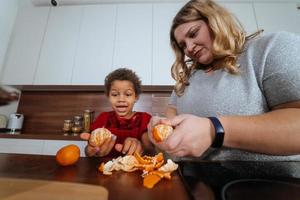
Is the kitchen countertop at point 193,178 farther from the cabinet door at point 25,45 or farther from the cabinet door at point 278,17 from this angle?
the cabinet door at point 278,17

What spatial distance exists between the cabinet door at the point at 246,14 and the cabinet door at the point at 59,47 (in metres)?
1.38

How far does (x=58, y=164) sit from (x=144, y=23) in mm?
1445

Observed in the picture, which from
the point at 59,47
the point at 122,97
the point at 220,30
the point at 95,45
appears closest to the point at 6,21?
the point at 59,47

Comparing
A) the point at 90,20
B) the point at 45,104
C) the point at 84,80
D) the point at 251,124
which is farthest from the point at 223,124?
the point at 45,104

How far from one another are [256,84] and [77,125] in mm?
1470

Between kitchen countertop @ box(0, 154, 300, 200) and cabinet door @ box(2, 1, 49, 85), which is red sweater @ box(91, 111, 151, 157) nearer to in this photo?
kitchen countertop @ box(0, 154, 300, 200)

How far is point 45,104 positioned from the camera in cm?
182

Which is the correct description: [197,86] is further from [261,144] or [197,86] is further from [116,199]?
[116,199]

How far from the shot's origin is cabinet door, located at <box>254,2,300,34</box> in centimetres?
159

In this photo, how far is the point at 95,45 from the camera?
161 cm

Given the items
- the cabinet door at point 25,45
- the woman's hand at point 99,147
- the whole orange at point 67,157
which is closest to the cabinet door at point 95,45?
the cabinet door at point 25,45

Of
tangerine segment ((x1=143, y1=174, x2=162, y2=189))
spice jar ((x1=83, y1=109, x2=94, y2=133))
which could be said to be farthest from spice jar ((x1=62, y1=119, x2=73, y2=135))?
tangerine segment ((x1=143, y1=174, x2=162, y2=189))

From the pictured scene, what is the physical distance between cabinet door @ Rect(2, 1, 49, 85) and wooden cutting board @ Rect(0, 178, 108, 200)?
1.49m

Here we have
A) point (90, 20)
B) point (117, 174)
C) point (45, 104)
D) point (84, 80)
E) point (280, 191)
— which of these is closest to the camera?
point (280, 191)
